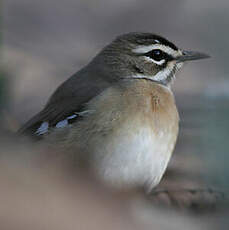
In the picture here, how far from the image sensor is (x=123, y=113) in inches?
179

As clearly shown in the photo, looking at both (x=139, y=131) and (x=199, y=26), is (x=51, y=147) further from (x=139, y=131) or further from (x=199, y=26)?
(x=199, y=26)

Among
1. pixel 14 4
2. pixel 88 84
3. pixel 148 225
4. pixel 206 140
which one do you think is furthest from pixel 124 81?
pixel 14 4

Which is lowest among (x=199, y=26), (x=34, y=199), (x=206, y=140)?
(x=199, y=26)

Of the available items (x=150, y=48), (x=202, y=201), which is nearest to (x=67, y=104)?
(x=150, y=48)

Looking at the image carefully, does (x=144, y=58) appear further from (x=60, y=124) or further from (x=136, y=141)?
(x=136, y=141)

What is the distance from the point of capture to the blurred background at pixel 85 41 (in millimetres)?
6184

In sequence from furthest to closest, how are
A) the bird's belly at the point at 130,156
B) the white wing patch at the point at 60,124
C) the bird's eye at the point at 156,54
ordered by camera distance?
the bird's eye at the point at 156,54 < the white wing patch at the point at 60,124 < the bird's belly at the point at 130,156

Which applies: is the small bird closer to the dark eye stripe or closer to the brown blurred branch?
the dark eye stripe

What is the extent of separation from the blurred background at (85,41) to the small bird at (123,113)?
1.19ft

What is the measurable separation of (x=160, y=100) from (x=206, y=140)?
6.79ft

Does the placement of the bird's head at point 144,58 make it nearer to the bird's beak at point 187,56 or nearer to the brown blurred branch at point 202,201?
the bird's beak at point 187,56

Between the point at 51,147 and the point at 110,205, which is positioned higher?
the point at 110,205

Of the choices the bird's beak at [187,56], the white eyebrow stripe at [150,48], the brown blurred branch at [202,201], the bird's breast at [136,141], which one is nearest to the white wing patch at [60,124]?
the bird's breast at [136,141]

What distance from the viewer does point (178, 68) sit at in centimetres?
554
